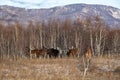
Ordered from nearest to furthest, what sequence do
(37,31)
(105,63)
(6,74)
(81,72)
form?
1. (6,74)
2. (81,72)
3. (105,63)
4. (37,31)

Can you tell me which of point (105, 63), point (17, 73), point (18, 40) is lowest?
point (18, 40)

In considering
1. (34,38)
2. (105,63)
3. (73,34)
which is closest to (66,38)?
(73,34)

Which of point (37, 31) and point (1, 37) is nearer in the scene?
point (1, 37)

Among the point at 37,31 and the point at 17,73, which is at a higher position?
the point at 17,73

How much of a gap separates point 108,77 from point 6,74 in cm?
687

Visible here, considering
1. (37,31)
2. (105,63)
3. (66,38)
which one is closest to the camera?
(105,63)

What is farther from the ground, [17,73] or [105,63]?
[17,73]

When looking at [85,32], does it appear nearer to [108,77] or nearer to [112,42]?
[112,42]

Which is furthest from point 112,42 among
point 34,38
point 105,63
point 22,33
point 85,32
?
point 105,63

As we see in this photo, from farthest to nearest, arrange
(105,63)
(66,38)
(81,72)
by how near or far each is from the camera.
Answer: (66,38)
(105,63)
(81,72)

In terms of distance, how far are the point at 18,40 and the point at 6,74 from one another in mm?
76220

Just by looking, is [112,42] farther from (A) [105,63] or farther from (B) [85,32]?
(A) [105,63]

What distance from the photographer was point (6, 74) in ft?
71.2

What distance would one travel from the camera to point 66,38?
316ft
